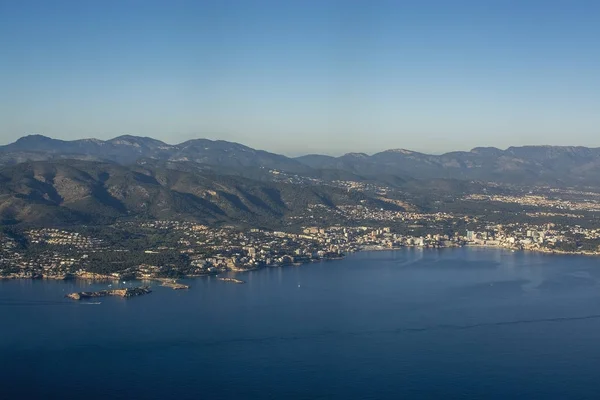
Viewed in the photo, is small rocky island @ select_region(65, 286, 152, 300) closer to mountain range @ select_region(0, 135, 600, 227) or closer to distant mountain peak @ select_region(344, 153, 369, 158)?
mountain range @ select_region(0, 135, 600, 227)

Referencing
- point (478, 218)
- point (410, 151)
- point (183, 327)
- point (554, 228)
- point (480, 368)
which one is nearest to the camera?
point (480, 368)

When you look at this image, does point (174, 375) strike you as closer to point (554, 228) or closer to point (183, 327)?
point (183, 327)

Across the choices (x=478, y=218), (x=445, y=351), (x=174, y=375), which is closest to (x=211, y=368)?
(x=174, y=375)

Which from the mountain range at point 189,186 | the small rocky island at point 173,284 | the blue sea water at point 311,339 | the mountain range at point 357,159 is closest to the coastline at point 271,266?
the small rocky island at point 173,284

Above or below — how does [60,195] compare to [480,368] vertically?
above

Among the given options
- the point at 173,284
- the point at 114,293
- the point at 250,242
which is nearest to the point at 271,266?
the point at 250,242

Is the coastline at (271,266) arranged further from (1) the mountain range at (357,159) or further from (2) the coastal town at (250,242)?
(1) the mountain range at (357,159)

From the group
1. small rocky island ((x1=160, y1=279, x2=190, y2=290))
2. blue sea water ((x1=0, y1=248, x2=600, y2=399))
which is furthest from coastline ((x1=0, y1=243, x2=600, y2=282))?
blue sea water ((x1=0, y1=248, x2=600, y2=399))
